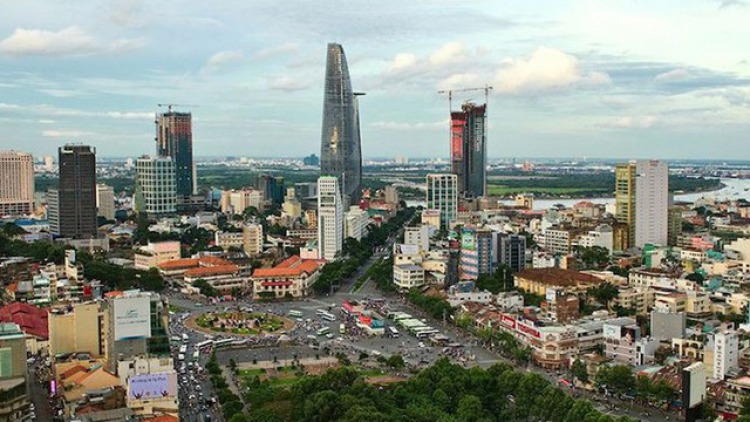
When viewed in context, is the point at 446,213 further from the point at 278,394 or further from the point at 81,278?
the point at 278,394

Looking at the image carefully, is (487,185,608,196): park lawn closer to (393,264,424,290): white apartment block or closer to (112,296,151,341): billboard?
(393,264,424,290): white apartment block

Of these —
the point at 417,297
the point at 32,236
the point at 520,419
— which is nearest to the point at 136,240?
the point at 32,236

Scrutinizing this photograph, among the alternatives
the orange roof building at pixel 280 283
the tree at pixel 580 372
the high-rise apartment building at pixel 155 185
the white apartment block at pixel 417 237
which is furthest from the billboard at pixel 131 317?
Result: the high-rise apartment building at pixel 155 185

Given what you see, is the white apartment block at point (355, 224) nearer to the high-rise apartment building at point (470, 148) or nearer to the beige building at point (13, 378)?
the high-rise apartment building at point (470, 148)

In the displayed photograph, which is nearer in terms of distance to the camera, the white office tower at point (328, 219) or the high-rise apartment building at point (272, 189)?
the white office tower at point (328, 219)

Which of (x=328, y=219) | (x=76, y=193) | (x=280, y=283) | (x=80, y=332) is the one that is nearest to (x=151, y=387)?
(x=80, y=332)

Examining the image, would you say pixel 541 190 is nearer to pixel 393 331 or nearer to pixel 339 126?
pixel 339 126
